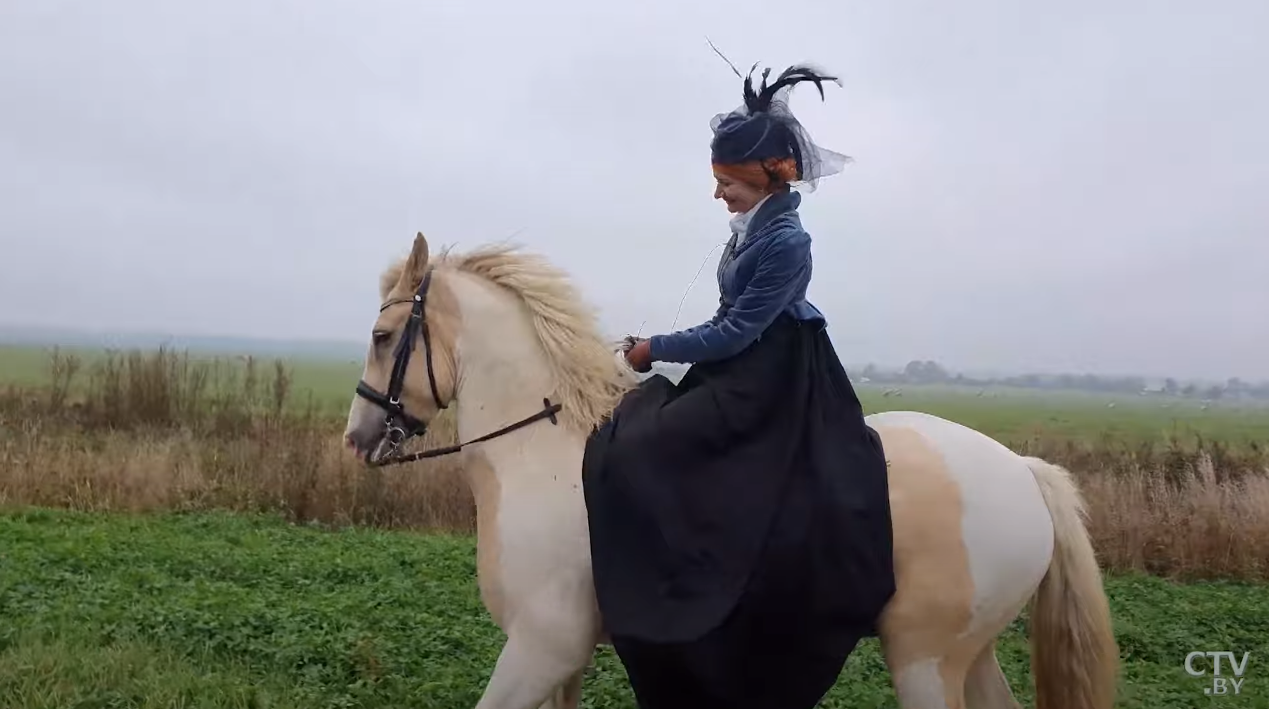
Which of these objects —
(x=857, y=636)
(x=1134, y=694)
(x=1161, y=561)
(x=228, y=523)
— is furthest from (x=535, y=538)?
(x=1161, y=561)

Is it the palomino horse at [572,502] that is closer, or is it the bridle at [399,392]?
the palomino horse at [572,502]

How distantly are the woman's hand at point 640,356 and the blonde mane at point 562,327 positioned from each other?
3.8 inches

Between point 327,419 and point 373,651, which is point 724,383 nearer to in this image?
point 373,651

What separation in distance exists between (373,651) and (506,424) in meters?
2.28

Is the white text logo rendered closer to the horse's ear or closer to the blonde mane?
the blonde mane

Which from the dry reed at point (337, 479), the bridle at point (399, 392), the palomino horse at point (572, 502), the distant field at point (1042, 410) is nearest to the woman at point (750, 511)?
the palomino horse at point (572, 502)

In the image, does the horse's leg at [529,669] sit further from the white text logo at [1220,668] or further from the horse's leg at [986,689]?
the white text logo at [1220,668]

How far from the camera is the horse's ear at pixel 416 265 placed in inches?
122

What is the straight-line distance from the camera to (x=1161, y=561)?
7906 mm

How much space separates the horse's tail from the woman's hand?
1.34 meters

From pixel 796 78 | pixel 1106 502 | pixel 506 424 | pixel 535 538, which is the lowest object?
pixel 1106 502

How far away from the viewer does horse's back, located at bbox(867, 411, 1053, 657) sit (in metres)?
2.79

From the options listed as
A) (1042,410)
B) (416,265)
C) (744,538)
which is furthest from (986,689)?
(1042,410)

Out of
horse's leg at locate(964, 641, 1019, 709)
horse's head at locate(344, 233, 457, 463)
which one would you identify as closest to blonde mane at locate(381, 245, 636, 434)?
horse's head at locate(344, 233, 457, 463)
